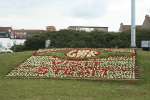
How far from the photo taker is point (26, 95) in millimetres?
13242

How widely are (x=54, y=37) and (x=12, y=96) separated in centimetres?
4047

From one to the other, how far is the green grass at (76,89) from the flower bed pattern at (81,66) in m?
0.82

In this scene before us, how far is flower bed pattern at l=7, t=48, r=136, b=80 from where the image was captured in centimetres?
1858

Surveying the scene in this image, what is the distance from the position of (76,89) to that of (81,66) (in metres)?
5.39

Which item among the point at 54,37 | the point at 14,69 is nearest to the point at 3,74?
the point at 14,69

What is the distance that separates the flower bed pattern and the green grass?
82 cm

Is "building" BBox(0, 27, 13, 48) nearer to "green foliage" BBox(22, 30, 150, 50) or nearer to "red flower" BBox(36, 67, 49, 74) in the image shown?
"green foliage" BBox(22, 30, 150, 50)

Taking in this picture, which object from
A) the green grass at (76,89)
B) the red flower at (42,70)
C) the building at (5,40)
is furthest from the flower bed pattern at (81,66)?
the building at (5,40)

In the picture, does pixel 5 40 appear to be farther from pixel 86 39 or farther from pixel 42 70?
pixel 42 70

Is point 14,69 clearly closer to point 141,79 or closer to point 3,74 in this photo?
point 3,74

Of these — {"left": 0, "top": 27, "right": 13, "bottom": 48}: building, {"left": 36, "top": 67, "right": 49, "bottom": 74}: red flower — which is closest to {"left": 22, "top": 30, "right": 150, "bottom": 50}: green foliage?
{"left": 0, "top": 27, "right": 13, "bottom": 48}: building

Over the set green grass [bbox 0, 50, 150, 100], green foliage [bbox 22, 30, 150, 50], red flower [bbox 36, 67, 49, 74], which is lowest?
green grass [bbox 0, 50, 150, 100]

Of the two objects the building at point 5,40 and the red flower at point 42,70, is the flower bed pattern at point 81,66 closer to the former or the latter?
the red flower at point 42,70

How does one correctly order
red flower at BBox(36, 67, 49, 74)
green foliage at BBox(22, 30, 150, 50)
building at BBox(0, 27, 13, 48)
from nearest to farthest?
red flower at BBox(36, 67, 49, 74) < green foliage at BBox(22, 30, 150, 50) < building at BBox(0, 27, 13, 48)
